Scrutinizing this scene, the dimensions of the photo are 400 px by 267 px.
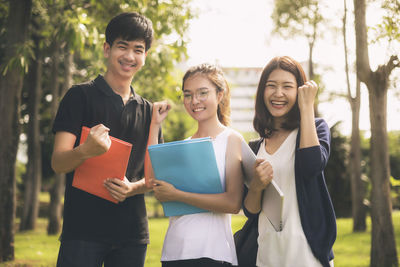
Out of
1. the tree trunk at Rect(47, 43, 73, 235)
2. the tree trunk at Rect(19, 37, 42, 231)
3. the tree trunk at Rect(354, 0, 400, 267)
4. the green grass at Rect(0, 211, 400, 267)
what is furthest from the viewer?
the tree trunk at Rect(19, 37, 42, 231)

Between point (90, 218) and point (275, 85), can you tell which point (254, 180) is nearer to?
point (275, 85)

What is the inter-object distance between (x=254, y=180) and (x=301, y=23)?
12.8m

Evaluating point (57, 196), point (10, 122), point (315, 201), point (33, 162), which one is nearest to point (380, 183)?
point (315, 201)

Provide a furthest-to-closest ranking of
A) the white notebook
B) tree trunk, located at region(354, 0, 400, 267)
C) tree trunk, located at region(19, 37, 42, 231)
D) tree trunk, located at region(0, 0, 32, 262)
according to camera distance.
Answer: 1. tree trunk, located at region(19, 37, 42, 231)
2. tree trunk, located at region(0, 0, 32, 262)
3. tree trunk, located at region(354, 0, 400, 267)
4. the white notebook

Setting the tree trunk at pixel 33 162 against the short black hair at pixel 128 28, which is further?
the tree trunk at pixel 33 162

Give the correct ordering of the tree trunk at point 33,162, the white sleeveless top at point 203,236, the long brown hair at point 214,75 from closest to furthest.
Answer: the white sleeveless top at point 203,236
the long brown hair at point 214,75
the tree trunk at point 33,162

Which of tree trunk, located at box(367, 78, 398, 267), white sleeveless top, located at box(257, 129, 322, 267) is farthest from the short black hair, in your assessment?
tree trunk, located at box(367, 78, 398, 267)

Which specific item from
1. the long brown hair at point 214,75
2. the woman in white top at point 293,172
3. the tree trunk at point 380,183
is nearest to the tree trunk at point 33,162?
the tree trunk at point 380,183

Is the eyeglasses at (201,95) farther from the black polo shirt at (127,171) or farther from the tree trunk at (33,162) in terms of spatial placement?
the tree trunk at (33,162)

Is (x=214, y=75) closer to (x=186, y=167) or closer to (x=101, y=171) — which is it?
(x=186, y=167)

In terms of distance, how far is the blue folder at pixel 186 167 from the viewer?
2178 mm

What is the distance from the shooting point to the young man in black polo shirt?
238 centimetres

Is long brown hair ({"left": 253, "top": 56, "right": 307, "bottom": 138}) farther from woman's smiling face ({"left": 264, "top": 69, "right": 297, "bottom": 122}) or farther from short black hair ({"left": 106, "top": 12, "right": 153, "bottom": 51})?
short black hair ({"left": 106, "top": 12, "right": 153, "bottom": 51})

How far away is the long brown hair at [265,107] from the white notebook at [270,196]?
0.62 feet
